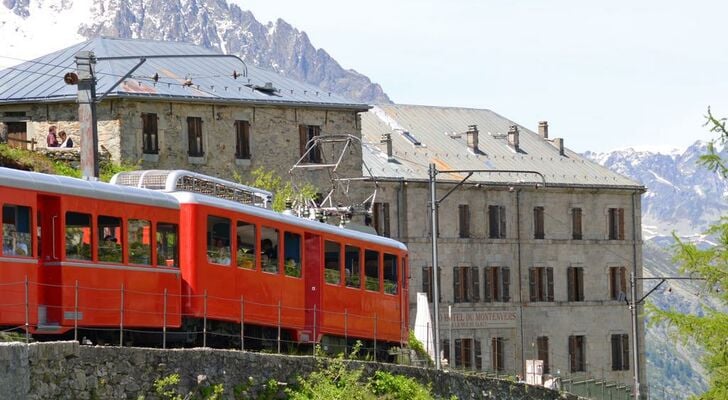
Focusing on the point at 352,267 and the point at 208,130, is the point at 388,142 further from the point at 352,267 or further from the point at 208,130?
the point at 352,267

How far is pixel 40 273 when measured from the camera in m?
25.4

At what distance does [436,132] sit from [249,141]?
28273 mm

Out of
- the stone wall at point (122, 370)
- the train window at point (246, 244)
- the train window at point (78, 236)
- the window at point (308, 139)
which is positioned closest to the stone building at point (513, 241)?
the window at point (308, 139)

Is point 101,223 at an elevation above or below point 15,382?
above

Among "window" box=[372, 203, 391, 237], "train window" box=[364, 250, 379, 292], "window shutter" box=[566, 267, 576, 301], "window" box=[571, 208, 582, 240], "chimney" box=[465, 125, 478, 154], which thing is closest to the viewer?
"train window" box=[364, 250, 379, 292]

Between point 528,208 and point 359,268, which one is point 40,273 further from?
point 528,208

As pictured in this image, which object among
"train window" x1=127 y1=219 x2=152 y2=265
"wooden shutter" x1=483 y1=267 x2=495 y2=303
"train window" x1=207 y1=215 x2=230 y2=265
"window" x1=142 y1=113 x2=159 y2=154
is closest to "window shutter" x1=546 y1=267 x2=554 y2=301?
"wooden shutter" x1=483 y1=267 x2=495 y2=303

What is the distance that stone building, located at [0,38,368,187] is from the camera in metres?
54.5

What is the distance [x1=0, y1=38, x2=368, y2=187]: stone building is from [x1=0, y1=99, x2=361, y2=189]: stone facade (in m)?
0.03

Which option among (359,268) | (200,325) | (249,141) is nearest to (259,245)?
(200,325)

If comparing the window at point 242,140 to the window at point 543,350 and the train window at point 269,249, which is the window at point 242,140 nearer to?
the window at point 543,350

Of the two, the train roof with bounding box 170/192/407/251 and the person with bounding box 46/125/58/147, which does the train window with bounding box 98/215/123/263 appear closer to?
the train roof with bounding box 170/192/407/251

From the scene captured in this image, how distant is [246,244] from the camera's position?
31.2 metres

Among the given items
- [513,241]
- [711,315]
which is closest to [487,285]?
[513,241]
